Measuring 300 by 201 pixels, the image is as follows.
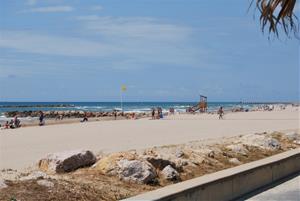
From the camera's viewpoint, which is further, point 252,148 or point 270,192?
point 252,148

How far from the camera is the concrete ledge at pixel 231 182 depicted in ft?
20.0

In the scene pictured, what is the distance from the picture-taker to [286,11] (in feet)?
20.1

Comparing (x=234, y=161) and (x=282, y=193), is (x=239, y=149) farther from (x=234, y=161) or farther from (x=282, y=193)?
(x=282, y=193)

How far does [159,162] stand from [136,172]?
0.89 metres

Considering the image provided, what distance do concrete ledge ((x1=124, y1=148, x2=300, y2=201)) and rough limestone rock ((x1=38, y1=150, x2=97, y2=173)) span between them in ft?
6.74

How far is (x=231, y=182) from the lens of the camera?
24.2 ft

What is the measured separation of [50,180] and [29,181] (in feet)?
0.85

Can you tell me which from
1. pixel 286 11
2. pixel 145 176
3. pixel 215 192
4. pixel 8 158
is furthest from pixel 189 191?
pixel 8 158

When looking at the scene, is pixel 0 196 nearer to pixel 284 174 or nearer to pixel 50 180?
pixel 50 180

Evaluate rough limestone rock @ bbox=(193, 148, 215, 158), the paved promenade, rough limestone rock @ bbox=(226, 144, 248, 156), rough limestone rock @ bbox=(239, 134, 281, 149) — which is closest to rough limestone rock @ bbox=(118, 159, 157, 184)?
the paved promenade

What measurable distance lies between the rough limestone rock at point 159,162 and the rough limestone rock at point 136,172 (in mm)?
452

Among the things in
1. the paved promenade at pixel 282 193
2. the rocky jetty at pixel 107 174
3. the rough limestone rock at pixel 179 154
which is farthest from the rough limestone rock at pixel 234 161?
the paved promenade at pixel 282 193

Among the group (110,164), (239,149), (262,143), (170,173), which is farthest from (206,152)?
(110,164)

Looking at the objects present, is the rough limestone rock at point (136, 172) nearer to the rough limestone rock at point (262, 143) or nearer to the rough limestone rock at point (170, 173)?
the rough limestone rock at point (170, 173)
